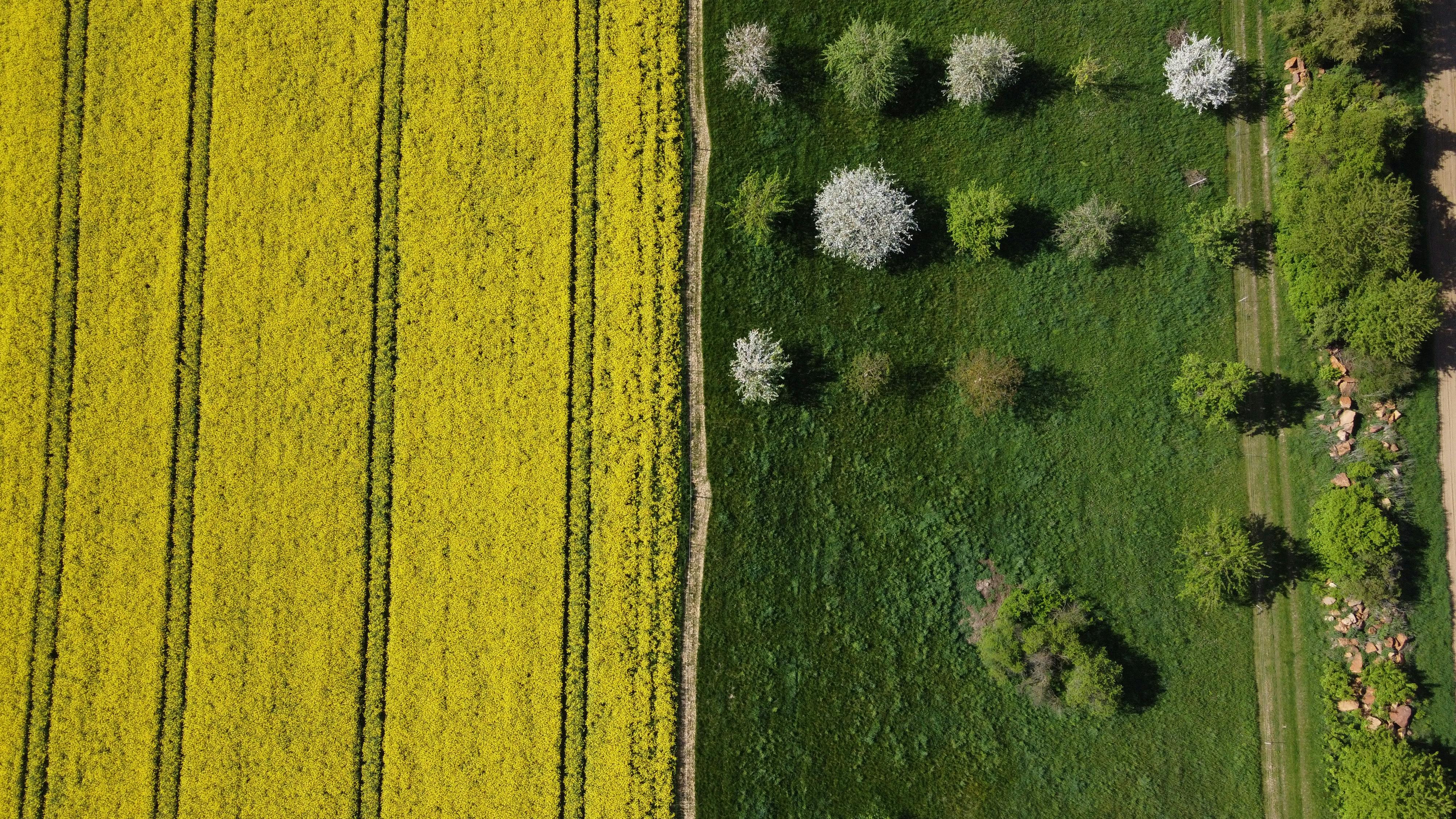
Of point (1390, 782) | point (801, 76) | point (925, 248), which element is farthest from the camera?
point (801, 76)

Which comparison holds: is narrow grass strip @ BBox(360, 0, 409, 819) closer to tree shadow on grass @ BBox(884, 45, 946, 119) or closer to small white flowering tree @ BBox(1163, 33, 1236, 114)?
tree shadow on grass @ BBox(884, 45, 946, 119)

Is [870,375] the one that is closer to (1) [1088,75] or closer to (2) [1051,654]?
(2) [1051,654]

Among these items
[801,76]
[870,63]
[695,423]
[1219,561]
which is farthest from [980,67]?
[1219,561]

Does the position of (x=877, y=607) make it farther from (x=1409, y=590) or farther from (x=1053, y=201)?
→ (x=1409, y=590)

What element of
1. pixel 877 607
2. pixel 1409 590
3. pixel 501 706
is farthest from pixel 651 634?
pixel 1409 590

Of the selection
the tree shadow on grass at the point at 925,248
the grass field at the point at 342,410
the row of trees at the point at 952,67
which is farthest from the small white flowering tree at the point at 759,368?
the row of trees at the point at 952,67
